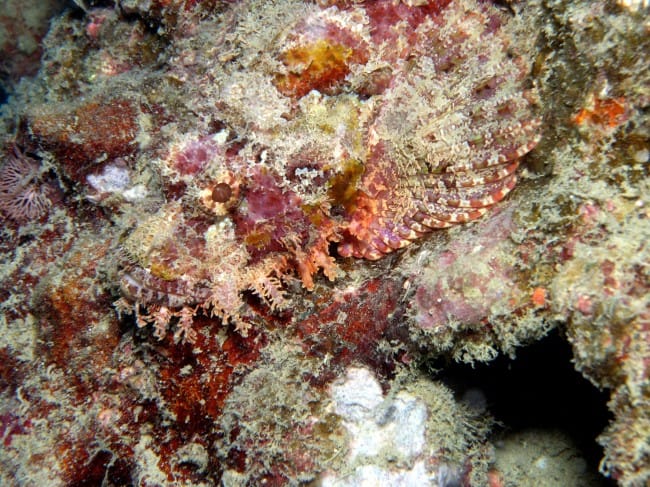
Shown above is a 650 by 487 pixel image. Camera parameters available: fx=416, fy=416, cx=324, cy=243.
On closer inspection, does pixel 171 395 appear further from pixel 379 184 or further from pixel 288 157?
pixel 379 184

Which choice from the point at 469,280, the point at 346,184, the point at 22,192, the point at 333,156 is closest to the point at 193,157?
the point at 333,156

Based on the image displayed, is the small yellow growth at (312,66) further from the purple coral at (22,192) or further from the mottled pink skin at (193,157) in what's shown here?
the purple coral at (22,192)

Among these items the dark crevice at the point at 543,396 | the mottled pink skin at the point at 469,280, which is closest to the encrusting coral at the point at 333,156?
the mottled pink skin at the point at 469,280

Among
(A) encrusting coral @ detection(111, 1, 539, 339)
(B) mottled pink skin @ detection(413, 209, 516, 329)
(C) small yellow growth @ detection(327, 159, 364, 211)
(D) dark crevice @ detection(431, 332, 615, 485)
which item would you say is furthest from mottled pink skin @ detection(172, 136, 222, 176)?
(D) dark crevice @ detection(431, 332, 615, 485)

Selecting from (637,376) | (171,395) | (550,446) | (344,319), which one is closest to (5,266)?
(171,395)

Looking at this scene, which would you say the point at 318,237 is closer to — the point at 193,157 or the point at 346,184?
the point at 346,184

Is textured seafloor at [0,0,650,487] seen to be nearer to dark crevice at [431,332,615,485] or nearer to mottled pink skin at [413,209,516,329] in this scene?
mottled pink skin at [413,209,516,329]
